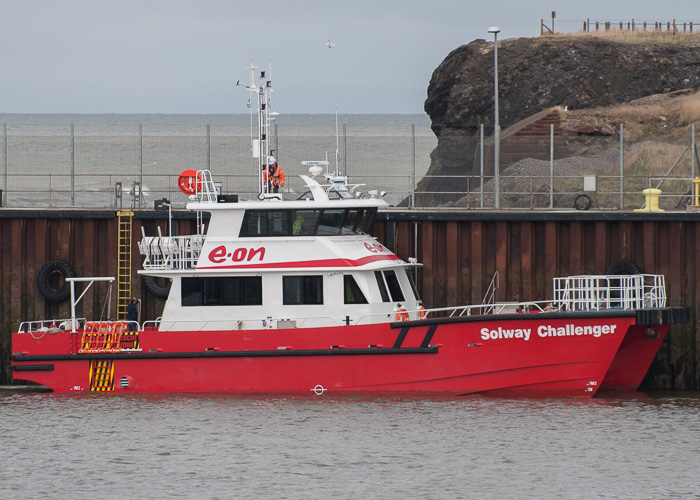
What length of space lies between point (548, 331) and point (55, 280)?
9861 millimetres

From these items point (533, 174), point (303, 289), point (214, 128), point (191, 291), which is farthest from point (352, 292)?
point (214, 128)

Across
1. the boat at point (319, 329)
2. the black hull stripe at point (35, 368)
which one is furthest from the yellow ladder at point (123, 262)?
the black hull stripe at point (35, 368)

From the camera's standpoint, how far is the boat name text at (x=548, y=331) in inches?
677

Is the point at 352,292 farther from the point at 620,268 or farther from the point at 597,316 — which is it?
the point at 620,268

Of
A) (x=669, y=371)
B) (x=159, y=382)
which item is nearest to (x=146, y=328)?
(x=159, y=382)

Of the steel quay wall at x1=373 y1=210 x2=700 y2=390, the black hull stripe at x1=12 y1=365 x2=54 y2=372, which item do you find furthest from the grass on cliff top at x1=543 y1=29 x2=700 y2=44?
the black hull stripe at x1=12 y1=365 x2=54 y2=372

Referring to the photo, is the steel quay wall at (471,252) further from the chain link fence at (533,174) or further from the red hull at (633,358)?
the chain link fence at (533,174)

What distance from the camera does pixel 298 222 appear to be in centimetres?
1845

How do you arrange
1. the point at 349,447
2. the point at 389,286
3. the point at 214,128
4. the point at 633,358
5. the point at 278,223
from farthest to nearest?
the point at 214,128
the point at 389,286
the point at 278,223
the point at 633,358
the point at 349,447

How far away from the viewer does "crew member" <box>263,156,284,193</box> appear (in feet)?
62.2

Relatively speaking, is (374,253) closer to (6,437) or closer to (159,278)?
(159,278)

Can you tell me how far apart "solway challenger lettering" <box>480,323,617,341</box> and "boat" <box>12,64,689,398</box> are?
0.7 inches

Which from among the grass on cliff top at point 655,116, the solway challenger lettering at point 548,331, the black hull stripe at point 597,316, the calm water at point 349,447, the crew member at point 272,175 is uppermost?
the grass on cliff top at point 655,116

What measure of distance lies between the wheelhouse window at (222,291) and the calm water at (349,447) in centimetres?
173
